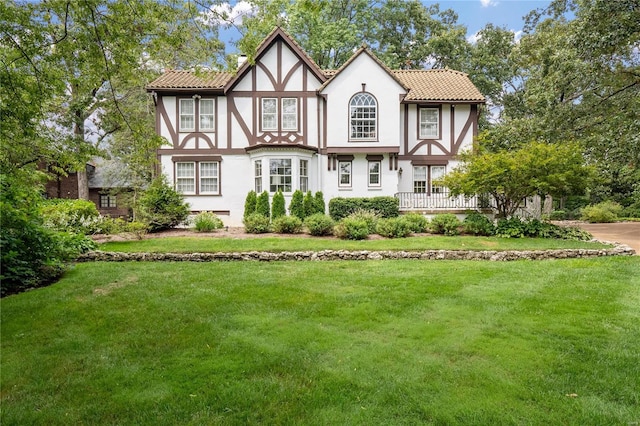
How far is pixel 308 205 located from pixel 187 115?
26.2 feet

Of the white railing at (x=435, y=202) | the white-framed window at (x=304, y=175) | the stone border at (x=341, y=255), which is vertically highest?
the white-framed window at (x=304, y=175)

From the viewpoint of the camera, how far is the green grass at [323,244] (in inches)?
437

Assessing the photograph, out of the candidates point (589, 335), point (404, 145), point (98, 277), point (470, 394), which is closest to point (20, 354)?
point (98, 277)

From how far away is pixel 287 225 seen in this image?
1400cm

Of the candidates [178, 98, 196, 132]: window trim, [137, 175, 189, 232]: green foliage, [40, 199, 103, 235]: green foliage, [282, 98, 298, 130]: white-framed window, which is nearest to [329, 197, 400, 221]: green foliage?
[282, 98, 298, 130]: white-framed window

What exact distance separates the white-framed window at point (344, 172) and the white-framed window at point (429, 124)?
4508 millimetres

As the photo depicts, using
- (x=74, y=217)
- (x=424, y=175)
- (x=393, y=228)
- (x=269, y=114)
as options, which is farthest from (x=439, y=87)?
(x=74, y=217)

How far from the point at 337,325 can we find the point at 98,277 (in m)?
5.62

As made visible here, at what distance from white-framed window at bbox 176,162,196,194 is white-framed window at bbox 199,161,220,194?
40 centimetres

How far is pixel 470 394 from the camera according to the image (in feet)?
11.2

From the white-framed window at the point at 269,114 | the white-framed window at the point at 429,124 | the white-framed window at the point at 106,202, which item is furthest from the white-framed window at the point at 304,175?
the white-framed window at the point at 106,202

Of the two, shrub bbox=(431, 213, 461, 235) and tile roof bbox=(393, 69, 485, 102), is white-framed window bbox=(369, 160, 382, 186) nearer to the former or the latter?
tile roof bbox=(393, 69, 485, 102)

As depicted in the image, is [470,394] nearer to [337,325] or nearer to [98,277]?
[337,325]

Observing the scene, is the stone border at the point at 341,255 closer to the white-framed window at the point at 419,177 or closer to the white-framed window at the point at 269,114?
the white-framed window at the point at 419,177
